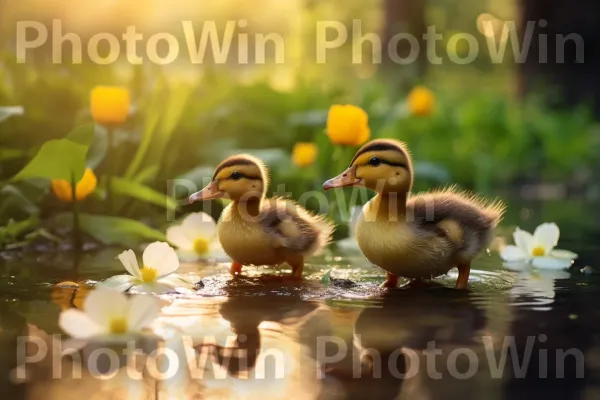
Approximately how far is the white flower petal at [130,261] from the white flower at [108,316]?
2.33ft

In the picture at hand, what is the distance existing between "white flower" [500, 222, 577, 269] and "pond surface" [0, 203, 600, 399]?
10 centimetres

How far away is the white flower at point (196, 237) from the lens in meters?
4.61

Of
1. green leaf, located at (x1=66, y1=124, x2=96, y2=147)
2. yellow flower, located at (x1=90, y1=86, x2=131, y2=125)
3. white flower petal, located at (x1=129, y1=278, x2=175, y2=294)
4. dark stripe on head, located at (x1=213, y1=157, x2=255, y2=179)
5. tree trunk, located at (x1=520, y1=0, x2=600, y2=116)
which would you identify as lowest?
white flower petal, located at (x1=129, y1=278, x2=175, y2=294)

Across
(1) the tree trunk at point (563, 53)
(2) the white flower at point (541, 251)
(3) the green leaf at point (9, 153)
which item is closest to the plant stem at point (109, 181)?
(3) the green leaf at point (9, 153)

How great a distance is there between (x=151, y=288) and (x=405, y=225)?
3.24 feet

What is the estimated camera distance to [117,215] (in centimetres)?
562

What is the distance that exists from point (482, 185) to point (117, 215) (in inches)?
152

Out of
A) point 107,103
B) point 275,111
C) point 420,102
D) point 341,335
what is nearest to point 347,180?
point 341,335

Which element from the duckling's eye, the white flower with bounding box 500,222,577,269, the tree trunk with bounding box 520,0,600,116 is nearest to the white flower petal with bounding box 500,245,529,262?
the white flower with bounding box 500,222,577,269

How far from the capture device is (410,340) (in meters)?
2.92

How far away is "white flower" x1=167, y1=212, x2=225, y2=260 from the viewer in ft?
15.1

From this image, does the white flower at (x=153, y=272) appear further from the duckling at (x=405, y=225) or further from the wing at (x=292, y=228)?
the duckling at (x=405, y=225)

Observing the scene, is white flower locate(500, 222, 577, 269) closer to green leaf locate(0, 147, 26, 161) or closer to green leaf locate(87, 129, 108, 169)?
green leaf locate(87, 129, 108, 169)

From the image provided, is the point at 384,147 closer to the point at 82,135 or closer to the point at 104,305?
the point at 104,305
